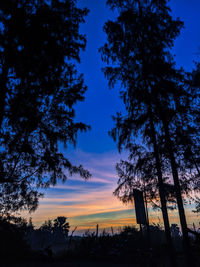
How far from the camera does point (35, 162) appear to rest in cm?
997

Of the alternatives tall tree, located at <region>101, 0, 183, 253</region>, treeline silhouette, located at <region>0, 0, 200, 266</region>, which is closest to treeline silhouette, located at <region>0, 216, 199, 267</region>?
treeline silhouette, located at <region>0, 0, 200, 266</region>

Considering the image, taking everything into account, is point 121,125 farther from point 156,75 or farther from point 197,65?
point 197,65

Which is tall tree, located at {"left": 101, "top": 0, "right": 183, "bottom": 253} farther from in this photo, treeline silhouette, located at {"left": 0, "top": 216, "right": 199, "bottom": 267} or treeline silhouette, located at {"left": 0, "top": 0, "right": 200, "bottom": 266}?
treeline silhouette, located at {"left": 0, "top": 216, "right": 199, "bottom": 267}

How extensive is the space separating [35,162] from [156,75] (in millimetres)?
7927

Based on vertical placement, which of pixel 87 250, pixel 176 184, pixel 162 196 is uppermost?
pixel 176 184

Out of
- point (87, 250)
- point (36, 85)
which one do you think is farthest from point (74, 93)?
point (87, 250)

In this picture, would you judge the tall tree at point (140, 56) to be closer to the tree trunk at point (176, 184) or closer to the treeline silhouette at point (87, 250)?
the tree trunk at point (176, 184)

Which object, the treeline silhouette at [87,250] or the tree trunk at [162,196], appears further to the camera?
the treeline silhouette at [87,250]

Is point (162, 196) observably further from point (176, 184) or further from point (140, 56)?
point (140, 56)

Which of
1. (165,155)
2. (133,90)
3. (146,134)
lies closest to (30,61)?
(133,90)

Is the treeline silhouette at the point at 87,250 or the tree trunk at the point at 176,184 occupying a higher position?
the tree trunk at the point at 176,184

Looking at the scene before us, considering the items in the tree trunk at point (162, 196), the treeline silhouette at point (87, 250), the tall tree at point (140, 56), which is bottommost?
the treeline silhouette at point (87, 250)

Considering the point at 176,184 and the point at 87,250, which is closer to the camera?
the point at 176,184

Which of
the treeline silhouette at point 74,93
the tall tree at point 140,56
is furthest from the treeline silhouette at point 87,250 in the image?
the tall tree at point 140,56
